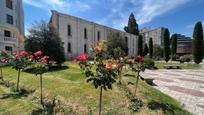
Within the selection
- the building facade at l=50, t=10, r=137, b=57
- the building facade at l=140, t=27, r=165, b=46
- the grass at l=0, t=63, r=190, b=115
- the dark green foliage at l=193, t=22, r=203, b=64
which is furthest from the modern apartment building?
the building facade at l=140, t=27, r=165, b=46

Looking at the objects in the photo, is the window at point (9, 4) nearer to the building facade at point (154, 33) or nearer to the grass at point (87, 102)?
the grass at point (87, 102)

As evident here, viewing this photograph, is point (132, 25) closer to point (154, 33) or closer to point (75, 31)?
point (75, 31)

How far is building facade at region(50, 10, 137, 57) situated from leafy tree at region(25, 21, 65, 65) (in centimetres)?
1535

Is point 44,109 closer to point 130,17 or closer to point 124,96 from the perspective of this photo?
point 124,96

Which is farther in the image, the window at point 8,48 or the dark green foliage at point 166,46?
the dark green foliage at point 166,46

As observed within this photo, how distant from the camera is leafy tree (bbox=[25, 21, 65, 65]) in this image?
15.0m

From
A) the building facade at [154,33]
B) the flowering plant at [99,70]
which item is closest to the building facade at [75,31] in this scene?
the flowering plant at [99,70]

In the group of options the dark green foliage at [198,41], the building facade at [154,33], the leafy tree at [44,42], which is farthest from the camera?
the building facade at [154,33]

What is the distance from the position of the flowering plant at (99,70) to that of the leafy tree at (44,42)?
11.0 metres

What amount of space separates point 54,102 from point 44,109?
557 millimetres

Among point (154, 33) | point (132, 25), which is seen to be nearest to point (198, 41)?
point (132, 25)

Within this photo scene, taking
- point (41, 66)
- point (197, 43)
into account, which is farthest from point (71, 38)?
point (41, 66)

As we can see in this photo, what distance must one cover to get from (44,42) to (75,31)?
70.2 feet

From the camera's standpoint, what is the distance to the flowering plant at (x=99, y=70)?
171 inches
